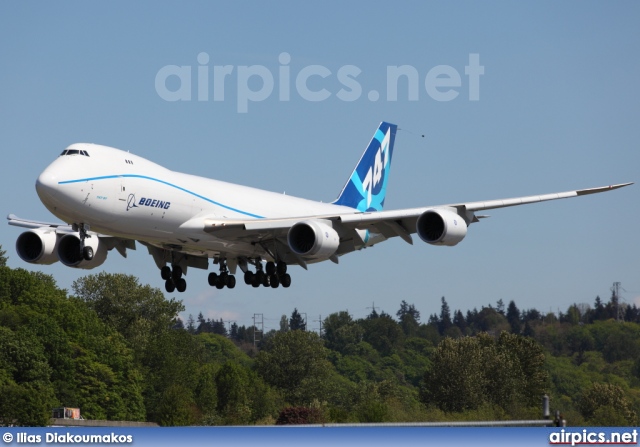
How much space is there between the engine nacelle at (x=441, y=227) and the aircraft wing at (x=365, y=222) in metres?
0.39

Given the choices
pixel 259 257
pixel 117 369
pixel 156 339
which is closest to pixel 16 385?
pixel 117 369

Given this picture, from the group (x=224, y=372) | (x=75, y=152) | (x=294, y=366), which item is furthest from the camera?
(x=294, y=366)

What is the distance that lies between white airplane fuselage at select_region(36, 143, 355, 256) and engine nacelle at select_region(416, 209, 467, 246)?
8.16 m

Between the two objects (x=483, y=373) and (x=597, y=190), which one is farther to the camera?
(x=483, y=373)

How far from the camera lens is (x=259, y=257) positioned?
5453 centimetres

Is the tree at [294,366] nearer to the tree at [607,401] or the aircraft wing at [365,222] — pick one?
the tree at [607,401]

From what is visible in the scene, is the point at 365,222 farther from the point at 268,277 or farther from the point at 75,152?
the point at 75,152

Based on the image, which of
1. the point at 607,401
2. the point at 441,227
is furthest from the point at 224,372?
the point at 441,227

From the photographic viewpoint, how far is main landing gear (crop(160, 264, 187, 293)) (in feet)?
180

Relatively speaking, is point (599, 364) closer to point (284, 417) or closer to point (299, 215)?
point (284, 417)

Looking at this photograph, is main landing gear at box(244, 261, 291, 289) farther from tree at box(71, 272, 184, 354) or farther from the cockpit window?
tree at box(71, 272, 184, 354)

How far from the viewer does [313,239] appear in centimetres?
4959

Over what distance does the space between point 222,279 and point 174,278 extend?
7.80ft

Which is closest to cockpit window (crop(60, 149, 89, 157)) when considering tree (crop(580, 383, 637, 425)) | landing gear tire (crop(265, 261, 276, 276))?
landing gear tire (crop(265, 261, 276, 276))
